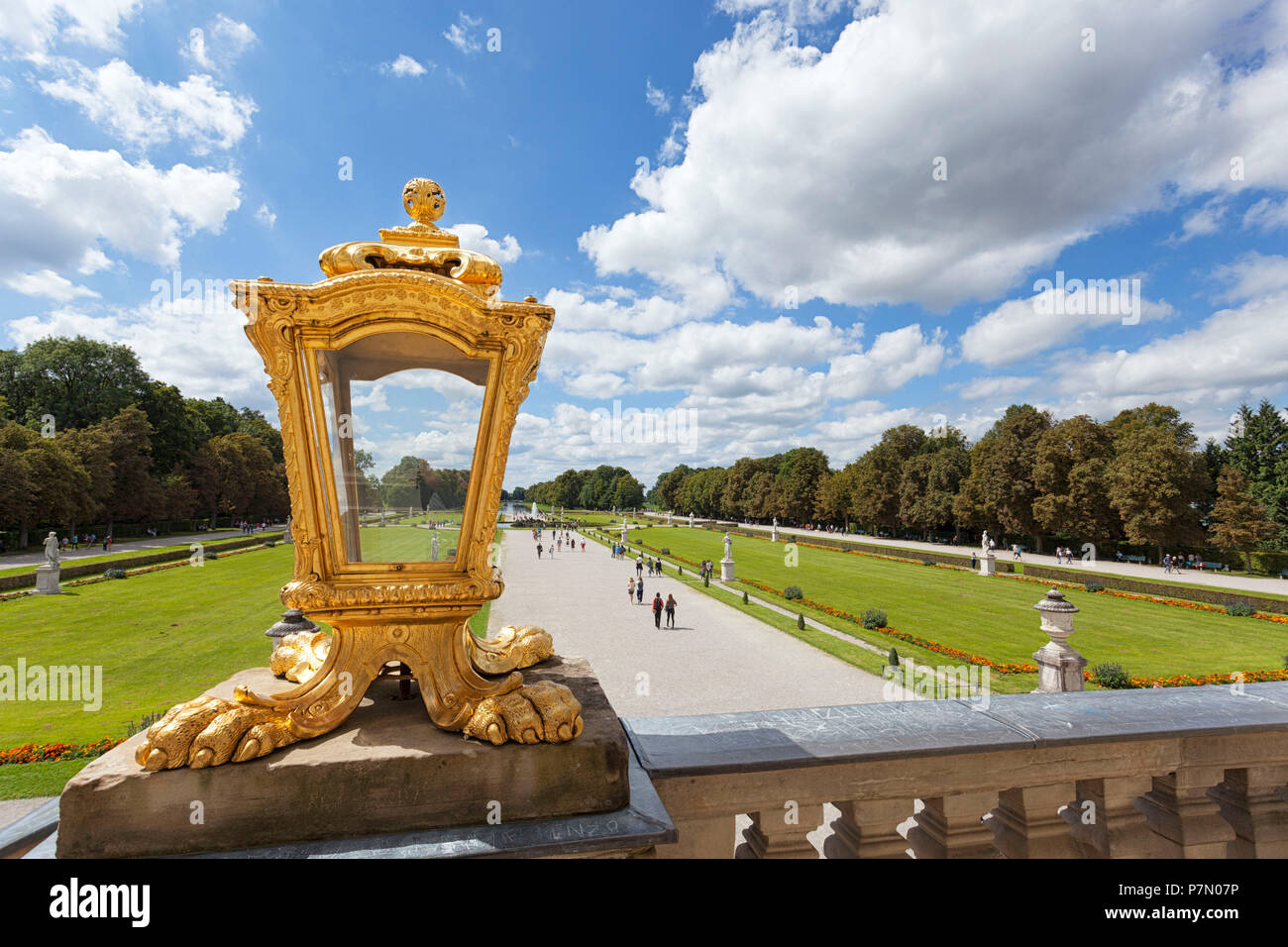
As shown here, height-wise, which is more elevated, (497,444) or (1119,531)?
(497,444)

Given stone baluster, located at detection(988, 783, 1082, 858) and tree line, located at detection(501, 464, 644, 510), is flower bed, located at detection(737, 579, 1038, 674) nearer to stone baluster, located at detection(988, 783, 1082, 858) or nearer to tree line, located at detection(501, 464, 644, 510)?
stone baluster, located at detection(988, 783, 1082, 858)

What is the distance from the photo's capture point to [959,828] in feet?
9.54

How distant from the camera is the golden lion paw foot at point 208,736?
2.12 meters

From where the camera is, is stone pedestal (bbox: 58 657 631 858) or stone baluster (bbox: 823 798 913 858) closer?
stone pedestal (bbox: 58 657 631 858)

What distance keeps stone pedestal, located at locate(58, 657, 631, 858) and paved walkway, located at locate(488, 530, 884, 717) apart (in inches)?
334

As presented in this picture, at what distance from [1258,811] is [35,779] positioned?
1484cm

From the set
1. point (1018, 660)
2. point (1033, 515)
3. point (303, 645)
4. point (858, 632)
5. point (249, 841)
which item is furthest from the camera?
point (1033, 515)

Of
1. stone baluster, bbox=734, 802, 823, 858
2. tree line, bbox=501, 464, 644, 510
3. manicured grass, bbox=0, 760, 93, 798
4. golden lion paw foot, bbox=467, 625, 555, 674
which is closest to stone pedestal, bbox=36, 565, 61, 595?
manicured grass, bbox=0, 760, 93, 798

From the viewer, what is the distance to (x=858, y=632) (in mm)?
21672

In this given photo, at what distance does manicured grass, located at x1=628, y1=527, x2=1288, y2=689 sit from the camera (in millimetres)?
18406
